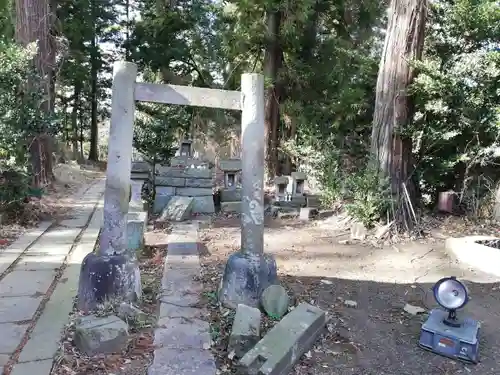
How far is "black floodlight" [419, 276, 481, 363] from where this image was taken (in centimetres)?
292

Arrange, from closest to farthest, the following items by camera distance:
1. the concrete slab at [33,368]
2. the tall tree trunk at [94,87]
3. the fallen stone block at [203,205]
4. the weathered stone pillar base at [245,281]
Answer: the concrete slab at [33,368], the weathered stone pillar base at [245,281], the fallen stone block at [203,205], the tall tree trunk at [94,87]

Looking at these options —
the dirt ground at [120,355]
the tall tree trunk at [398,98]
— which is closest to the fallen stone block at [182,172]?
the tall tree trunk at [398,98]

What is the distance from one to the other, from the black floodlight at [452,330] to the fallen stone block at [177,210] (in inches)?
180

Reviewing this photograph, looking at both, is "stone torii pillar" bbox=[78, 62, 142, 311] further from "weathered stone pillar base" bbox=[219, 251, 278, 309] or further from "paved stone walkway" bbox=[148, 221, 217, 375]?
"weathered stone pillar base" bbox=[219, 251, 278, 309]

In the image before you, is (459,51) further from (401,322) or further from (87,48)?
(87,48)

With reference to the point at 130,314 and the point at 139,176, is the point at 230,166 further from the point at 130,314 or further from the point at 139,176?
the point at 130,314

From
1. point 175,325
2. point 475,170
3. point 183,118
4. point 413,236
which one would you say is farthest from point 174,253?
point 183,118

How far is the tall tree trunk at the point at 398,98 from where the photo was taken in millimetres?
6129

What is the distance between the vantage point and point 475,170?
727cm

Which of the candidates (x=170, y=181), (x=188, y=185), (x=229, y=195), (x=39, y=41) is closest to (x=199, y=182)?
(x=188, y=185)

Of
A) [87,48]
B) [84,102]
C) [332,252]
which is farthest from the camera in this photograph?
[84,102]

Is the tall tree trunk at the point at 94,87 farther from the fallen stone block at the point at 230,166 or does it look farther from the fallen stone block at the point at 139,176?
the fallen stone block at the point at 230,166

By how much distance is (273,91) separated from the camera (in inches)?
412

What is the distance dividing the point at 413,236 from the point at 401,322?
2.77 meters
